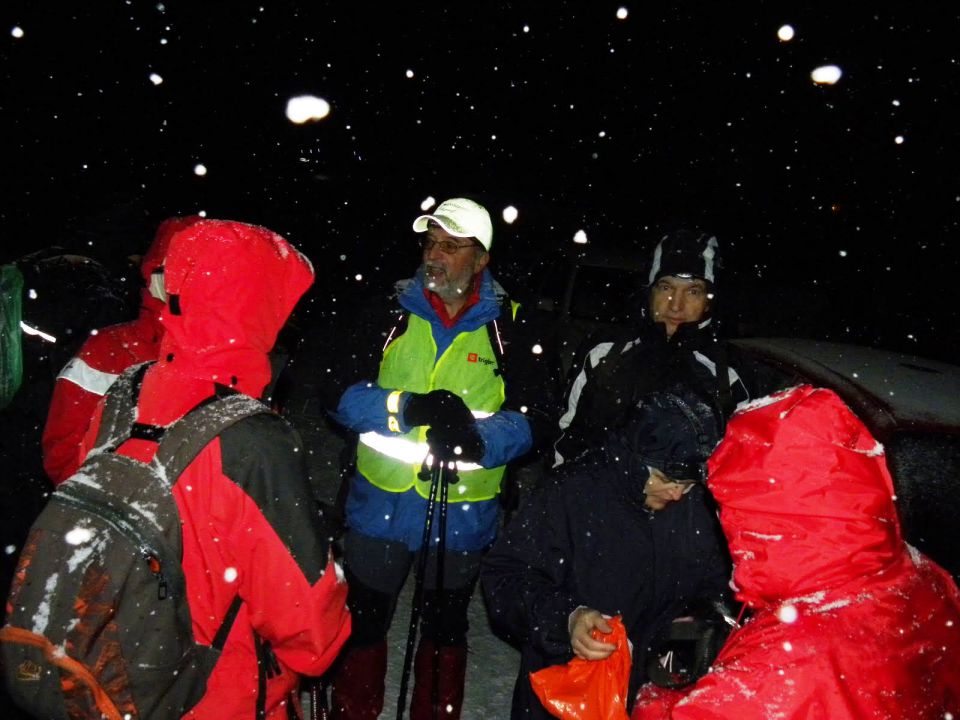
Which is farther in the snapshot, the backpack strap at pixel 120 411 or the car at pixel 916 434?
the car at pixel 916 434

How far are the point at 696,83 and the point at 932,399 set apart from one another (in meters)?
13.8

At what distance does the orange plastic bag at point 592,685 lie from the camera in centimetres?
181

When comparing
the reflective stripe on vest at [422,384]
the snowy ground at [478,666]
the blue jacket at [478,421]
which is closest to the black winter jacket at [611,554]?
the blue jacket at [478,421]

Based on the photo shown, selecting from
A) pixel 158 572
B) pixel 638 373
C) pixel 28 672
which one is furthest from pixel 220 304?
pixel 638 373

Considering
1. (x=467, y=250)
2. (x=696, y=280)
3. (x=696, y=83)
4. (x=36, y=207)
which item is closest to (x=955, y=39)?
(x=696, y=83)

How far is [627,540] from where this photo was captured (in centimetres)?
217

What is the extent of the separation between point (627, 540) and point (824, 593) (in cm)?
84

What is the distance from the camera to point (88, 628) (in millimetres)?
1349

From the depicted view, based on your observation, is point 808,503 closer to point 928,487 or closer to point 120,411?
point 120,411

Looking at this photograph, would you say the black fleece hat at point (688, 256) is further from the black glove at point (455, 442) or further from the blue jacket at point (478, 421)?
the black glove at point (455, 442)

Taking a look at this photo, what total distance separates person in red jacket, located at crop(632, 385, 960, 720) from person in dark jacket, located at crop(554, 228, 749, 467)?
5.13 ft

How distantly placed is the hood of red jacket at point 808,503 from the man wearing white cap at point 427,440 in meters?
1.41

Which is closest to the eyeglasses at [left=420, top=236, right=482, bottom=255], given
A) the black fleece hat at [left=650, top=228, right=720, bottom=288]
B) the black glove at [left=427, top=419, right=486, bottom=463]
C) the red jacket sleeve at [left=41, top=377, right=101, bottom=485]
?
the black glove at [left=427, top=419, right=486, bottom=463]

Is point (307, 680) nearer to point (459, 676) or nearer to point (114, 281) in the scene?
point (459, 676)
